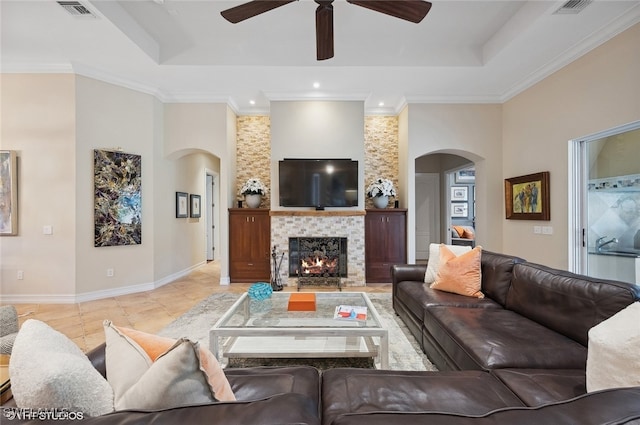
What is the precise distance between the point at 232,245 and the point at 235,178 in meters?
1.31

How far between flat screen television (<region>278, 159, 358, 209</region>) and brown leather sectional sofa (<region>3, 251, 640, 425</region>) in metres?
2.63

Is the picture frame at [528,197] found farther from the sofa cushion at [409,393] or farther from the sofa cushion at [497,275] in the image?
the sofa cushion at [409,393]

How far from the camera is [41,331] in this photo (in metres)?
0.83

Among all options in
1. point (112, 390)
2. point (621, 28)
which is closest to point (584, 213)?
point (621, 28)

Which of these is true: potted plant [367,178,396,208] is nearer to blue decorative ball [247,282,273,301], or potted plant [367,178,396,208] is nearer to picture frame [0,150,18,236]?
blue decorative ball [247,282,273,301]

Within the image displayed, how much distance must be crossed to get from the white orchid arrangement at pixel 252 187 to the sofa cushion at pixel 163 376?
4.40 metres

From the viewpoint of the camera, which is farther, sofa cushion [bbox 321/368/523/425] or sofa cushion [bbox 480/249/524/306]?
sofa cushion [bbox 480/249/524/306]

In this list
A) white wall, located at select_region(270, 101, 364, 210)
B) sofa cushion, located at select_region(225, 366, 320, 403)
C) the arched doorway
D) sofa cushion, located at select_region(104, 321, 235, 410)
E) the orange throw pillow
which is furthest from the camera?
the arched doorway

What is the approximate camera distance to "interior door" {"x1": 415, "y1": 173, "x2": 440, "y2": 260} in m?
7.29

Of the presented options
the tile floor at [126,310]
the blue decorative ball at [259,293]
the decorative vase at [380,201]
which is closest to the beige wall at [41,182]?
the tile floor at [126,310]

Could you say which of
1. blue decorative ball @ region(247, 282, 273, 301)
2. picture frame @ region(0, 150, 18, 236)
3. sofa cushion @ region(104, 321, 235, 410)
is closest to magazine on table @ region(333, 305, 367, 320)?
blue decorative ball @ region(247, 282, 273, 301)

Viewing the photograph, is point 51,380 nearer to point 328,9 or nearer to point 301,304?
point 301,304

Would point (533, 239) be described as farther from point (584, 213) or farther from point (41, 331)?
point (41, 331)

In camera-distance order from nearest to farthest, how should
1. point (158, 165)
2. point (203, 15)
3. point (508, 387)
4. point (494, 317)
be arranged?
point (508, 387)
point (494, 317)
point (203, 15)
point (158, 165)
